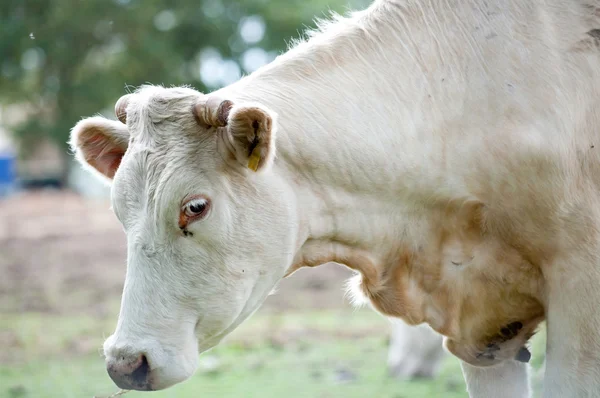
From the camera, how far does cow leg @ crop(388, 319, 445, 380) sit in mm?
7285

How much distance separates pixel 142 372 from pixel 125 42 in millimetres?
25852

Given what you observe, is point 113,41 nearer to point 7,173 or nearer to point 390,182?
point 7,173

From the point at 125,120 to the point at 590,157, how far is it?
6.26 ft

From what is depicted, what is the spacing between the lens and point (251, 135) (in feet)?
11.0

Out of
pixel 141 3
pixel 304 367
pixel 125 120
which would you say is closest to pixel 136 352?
pixel 125 120

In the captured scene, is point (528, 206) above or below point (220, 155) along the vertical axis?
below

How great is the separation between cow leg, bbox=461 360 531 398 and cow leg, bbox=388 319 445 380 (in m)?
2.93

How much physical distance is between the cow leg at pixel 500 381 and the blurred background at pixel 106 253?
1.87 meters

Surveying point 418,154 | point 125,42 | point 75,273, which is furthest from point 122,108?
point 125,42

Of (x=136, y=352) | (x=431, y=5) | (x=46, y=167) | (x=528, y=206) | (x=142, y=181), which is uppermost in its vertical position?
(x=431, y=5)

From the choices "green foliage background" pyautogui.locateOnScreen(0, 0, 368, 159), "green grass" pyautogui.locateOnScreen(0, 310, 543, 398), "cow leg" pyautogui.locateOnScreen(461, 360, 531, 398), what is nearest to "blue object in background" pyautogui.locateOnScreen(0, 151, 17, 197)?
"green foliage background" pyautogui.locateOnScreen(0, 0, 368, 159)

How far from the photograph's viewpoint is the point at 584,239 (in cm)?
349

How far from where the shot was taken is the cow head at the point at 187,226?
3.41 meters

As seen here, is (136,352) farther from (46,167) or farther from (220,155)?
(46,167)
